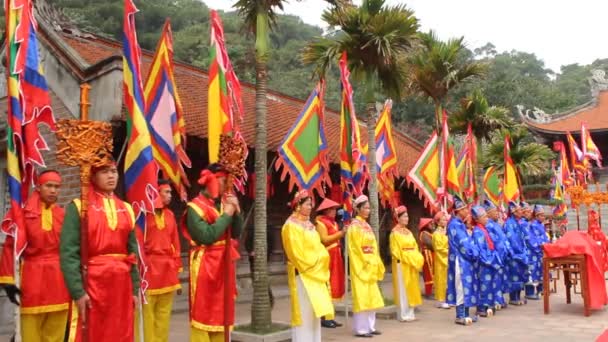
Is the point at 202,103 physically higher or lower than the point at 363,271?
higher

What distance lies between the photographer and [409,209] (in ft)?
53.7

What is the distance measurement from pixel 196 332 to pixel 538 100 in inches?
1467

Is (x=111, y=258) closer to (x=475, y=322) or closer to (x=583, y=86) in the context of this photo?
(x=475, y=322)

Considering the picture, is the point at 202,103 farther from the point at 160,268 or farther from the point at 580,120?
the point at 580,120

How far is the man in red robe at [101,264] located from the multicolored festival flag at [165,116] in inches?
74.3

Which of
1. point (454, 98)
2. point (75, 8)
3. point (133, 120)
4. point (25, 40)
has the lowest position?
point (133, 120)

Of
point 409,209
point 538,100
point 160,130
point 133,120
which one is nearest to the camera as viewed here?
point 133,120

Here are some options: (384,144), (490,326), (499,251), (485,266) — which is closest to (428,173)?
(384,144)

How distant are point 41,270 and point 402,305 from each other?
523 cm

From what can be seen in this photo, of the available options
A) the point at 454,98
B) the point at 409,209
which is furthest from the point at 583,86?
the point at 409,209

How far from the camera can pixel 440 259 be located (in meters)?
10.1

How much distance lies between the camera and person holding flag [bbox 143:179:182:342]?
561 centimetres

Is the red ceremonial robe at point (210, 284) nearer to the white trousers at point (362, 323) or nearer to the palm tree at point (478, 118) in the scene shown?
the white trousers at point (362, 323)

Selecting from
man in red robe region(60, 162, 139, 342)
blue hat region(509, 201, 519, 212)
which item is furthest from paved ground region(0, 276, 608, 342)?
man in red robe region(60, 162, 139, 342)
